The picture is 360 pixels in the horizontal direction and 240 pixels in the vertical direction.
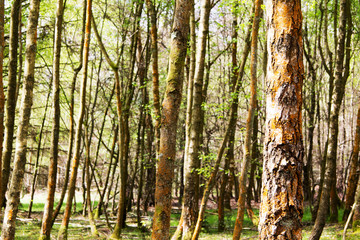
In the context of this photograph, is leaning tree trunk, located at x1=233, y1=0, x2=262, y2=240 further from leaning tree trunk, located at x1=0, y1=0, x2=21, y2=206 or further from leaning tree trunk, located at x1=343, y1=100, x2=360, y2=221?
leaning tree trunk, located at x1=343, y1=100, x2=360, y2=221

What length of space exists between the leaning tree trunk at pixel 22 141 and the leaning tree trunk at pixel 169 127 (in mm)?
2832

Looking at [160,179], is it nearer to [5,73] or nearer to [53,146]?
[53,146]

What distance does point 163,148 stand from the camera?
4.94 metres

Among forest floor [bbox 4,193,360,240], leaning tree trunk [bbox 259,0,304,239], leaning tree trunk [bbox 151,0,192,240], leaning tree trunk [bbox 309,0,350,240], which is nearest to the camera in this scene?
leaning tree trunk [bbox 259,0,304,239]

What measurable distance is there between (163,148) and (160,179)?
0.42m

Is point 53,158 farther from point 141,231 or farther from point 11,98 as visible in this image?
point 141,231

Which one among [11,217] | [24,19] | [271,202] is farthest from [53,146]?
[24,19]

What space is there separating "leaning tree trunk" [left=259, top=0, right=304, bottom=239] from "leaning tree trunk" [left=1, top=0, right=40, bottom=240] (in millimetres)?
4518

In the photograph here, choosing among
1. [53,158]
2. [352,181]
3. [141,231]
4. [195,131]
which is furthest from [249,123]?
[352,181]

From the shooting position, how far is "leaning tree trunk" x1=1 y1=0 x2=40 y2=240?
6262 millimetres

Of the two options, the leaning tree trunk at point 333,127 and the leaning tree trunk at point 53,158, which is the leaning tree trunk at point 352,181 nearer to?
the leaning tree trunk at point 333,127

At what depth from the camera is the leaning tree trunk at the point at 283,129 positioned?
135 inches

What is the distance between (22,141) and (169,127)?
300 centimetres

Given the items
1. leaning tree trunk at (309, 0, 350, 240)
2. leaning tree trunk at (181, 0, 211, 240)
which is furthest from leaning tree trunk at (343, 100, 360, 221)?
leaning tree trunk at (181, 0, 211, 240)
